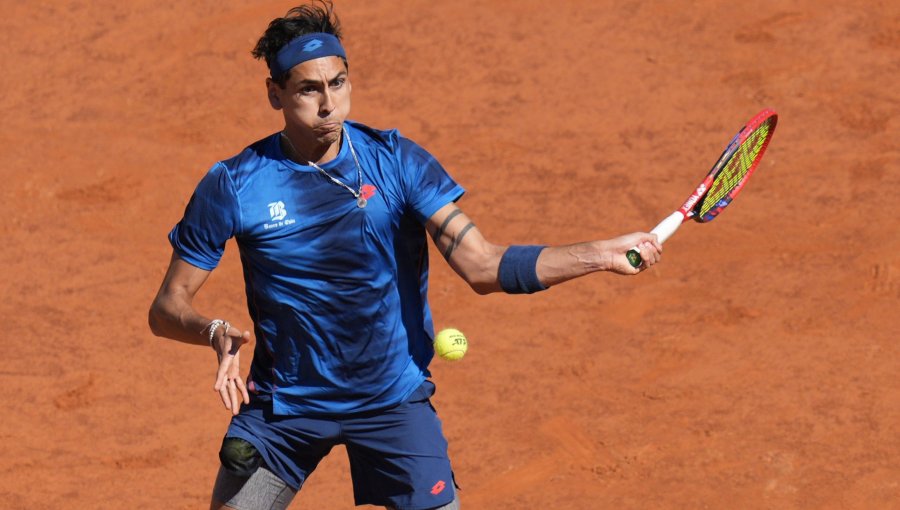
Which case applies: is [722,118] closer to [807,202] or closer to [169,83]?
[807,202]

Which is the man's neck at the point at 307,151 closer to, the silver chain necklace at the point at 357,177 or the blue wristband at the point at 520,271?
the silver chain necklace at the point at 357,177

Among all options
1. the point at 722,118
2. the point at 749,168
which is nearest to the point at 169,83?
the point at 722,118

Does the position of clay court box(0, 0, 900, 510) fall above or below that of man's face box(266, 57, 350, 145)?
below

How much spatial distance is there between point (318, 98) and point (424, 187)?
0.49 meters

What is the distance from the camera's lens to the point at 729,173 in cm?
625

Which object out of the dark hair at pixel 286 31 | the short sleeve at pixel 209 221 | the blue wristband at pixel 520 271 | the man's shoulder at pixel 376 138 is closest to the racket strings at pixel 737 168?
the blue wristband at pixel 520 271

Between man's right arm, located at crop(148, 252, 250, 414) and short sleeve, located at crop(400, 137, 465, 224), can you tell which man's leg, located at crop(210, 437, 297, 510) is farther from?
short sleeve, located at crop(400, 137, 465, 224)

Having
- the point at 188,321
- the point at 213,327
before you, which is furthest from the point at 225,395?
the point at 188,321

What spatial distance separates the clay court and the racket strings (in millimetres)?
1899

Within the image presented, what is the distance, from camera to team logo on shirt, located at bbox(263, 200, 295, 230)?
527 centimetres

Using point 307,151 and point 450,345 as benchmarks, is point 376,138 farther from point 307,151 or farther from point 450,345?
point 450,345

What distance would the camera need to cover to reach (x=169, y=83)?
11.3 meters

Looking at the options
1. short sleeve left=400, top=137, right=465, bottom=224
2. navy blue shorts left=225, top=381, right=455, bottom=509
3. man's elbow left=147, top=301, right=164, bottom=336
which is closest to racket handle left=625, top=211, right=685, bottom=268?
short sleeve left=400, top=137, right=465, bottom=224

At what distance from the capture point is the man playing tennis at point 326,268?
527cm
